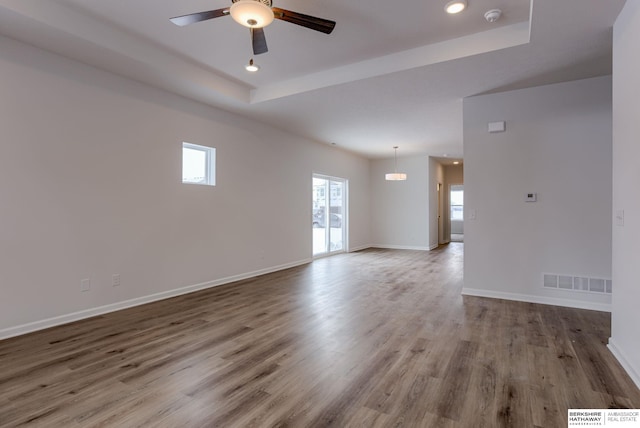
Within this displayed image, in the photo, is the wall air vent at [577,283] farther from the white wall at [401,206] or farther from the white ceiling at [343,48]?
the white wall at [401,206]

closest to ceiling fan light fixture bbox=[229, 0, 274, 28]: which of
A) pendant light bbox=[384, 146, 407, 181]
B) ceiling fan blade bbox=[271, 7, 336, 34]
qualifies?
ceiling fan blade bbox=[271, 7, 336, 34]

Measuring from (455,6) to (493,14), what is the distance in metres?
0.40

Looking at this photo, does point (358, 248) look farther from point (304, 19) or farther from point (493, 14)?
point (304, 19)

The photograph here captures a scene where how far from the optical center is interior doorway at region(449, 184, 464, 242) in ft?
41.3

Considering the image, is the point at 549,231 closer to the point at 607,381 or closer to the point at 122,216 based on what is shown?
the point at 607,381

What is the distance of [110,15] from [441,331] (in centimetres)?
435

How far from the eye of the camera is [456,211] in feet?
43.9

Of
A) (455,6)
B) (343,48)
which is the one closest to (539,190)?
(455,6)

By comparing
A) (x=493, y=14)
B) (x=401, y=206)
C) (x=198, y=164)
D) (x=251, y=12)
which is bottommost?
(x=401, y=206)

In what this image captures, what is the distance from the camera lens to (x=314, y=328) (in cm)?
327

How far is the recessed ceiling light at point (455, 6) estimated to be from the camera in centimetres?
285

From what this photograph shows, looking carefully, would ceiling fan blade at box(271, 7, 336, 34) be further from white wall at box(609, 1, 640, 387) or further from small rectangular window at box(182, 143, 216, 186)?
small rectangular window at box(182, 143, 216, 186)

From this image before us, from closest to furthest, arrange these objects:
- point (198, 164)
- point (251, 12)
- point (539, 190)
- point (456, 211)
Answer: point (251, 12) < point (539, 190) < point (198, 164) < point (456, 211)

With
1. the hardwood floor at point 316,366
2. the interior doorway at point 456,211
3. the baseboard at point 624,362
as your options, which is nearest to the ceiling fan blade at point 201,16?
the hardwood floor at point 316,366
